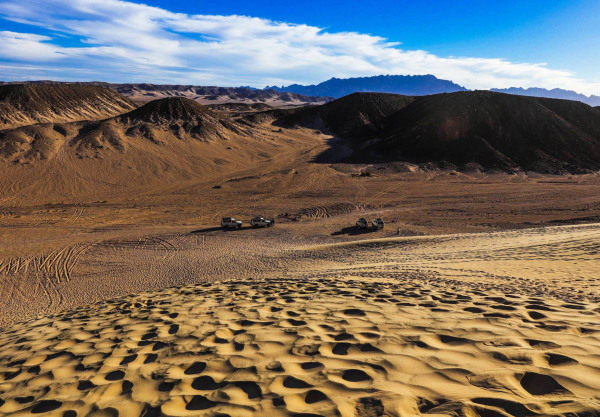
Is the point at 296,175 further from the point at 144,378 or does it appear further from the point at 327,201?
the point at 144,378

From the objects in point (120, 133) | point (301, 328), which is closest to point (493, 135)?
point (120, 133)

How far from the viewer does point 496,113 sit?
215ft

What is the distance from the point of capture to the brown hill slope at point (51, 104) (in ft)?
226

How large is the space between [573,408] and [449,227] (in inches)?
994

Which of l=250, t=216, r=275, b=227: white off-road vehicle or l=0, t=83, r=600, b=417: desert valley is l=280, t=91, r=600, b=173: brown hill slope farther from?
l=250, t=216, r=275, b=227: white off-road vehicle

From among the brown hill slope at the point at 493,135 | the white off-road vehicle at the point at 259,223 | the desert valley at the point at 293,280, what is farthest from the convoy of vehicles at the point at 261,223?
the brown hill slope at the point at 493,135

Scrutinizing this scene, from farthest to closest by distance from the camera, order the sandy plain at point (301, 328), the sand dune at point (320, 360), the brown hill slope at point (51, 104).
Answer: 1. the brown hill slope at point (51, 104)
2. the sandy plain at point (301, 328)
3. the sand dune at point (320, 360)

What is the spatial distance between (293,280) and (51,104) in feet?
294

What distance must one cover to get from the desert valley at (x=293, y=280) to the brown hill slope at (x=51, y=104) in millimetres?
20757

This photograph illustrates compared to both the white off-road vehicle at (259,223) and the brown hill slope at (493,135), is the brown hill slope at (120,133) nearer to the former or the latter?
the brown hill slope at (493,135)

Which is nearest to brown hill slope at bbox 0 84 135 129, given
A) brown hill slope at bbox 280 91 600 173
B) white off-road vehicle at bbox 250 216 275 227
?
brown hill slope at bbox 280 91 600 173

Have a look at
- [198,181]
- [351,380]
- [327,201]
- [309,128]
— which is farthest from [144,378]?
[309,128]

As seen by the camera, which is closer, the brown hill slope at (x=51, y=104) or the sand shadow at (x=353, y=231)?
the sand shadow at (x=353, y=231)

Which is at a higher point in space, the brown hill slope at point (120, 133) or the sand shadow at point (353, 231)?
the brown hill slope at point (120, 133)
